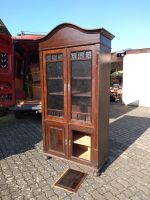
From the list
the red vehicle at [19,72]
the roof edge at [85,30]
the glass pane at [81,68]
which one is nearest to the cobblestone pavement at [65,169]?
the red vehicle at [19,72]

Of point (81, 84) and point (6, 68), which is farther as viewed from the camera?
point (6, 68)

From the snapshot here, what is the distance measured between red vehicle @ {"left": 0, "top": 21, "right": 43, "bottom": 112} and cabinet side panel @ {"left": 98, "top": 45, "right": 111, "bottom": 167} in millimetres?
2827

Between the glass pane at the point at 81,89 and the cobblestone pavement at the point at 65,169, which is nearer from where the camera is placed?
the cobblestone pavement at the point at 65,169

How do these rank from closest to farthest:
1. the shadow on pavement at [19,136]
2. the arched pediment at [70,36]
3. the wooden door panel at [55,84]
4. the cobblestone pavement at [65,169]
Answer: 1. the cobblestone pavement at [65,169]
2. the arched pediment at [70,36]
3. the wooden door panel at [55,84]
4. the shadow on pavement at [19,136]

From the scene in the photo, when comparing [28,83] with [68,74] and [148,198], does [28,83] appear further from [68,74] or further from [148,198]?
[148,198]

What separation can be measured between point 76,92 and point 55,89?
0.48m

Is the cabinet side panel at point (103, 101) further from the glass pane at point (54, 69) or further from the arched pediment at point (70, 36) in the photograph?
the glass pane at point (54, 69)

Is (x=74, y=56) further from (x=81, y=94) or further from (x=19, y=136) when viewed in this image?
(x=19, y=136)

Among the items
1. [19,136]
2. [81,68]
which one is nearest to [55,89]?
[81,68]

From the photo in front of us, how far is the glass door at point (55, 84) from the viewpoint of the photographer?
336cm

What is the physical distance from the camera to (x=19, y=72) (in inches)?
272

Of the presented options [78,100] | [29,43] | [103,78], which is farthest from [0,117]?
[103,78]

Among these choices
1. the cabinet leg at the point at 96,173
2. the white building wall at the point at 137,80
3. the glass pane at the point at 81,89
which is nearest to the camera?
the glass pane at the point at 81,89

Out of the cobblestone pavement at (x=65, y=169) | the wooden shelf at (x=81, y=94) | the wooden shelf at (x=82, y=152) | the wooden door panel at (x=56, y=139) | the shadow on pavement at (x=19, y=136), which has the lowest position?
the cobblestone pavement at (x=65, y=169)
